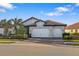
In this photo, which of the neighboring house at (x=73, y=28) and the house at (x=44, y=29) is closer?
the neighboring house at (x=73, y=28)

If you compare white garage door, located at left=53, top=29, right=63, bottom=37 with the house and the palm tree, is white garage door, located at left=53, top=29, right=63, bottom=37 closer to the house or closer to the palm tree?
the house

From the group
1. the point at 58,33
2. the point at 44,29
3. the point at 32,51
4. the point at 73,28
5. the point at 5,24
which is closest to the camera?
the point at 32,51

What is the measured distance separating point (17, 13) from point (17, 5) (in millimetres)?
484

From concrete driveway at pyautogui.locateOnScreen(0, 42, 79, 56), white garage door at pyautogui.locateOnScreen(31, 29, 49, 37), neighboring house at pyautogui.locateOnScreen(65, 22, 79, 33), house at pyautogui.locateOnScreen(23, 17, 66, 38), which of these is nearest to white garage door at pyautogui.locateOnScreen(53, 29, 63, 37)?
house at pyautogui.locateOnScreen(23, 17, 66, 38)

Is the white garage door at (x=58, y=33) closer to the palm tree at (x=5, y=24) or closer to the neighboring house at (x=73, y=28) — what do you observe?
the neighboring house at (x=73, y=28)

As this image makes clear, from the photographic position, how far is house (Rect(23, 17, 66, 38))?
613 inches

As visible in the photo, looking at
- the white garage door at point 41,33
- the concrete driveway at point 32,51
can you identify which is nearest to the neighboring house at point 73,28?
the concrete driveway at point 32,51

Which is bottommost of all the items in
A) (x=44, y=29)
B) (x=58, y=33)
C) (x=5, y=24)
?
(x=58, y=33)

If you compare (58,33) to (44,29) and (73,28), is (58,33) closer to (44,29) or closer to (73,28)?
(44,29)

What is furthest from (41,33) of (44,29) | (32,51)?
(32,51)

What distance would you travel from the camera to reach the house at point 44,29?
15.6 m

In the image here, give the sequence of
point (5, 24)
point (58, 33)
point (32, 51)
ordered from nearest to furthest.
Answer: point (32, 51) → point (5, 24) → point (58, 33)

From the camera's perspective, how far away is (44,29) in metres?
16.8

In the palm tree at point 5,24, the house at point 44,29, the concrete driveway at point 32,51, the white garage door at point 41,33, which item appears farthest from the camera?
the white garage door at point 41,33
